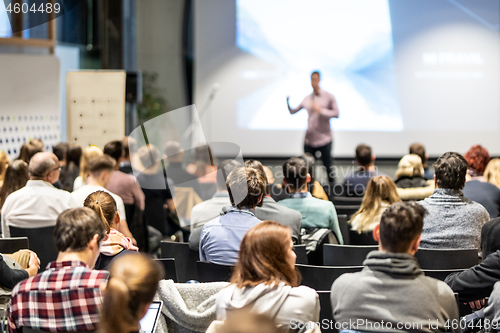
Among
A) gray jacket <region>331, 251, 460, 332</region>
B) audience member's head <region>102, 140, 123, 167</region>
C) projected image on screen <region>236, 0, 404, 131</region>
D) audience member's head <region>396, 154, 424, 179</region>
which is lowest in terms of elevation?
gray jacket <region>331, 251, 460, 332</region>

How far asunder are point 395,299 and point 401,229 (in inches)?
9.8

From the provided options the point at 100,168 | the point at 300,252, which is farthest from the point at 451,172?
the point at 100,168

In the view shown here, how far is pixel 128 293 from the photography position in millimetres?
1308

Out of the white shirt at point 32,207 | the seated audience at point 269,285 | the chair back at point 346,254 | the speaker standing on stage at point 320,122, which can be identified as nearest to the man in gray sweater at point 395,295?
the seated audience at point 269,285

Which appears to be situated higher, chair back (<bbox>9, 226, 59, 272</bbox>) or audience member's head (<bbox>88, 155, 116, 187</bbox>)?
audience member's head (<bbox>88, 155, 116, 187</bbox>)

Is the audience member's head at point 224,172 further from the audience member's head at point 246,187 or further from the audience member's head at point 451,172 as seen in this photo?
the audience member's head at point 451,172

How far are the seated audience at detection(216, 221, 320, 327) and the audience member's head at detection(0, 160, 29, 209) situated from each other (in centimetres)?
264

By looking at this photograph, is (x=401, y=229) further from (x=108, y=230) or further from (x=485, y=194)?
(x=485, y=194)

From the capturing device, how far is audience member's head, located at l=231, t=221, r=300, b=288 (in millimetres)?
1695

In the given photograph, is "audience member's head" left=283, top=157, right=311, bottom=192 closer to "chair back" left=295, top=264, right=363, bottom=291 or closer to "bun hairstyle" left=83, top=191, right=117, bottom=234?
"chair back" left=295, top=264, right=363, bottom=291

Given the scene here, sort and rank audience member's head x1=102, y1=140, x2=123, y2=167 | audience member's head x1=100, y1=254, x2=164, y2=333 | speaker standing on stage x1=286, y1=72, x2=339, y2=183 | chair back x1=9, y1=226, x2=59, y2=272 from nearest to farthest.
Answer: audience member's head x1=100, y1=254, x2=164, y2=333, chair back x1=9, y1=226, x2=59, y2=272, audience member's head x1=102, y1=140, x2=123, y2=167, speaker standing on stage x1=286, y1=72, x2=339, y2=183

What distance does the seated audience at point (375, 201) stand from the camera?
3.33 m

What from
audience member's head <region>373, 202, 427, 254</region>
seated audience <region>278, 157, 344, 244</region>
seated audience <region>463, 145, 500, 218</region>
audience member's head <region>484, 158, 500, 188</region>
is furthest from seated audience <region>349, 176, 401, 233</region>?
audience member's head <region>373, 202, 427, 254</region>

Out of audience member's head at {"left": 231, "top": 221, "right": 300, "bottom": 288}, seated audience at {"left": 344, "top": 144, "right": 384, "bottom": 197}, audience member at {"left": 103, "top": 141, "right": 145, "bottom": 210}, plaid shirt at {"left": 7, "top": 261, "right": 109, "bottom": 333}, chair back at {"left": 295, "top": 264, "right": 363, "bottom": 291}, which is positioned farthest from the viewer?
seated audience at {"left": 344, "top": 144, "right": 384, "bottom": 197}
